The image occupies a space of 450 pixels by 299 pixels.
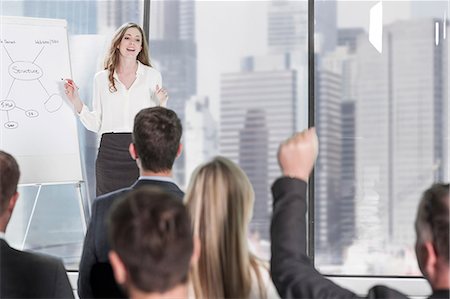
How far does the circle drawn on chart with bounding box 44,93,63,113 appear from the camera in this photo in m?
4.84

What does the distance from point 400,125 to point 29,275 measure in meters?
3.58

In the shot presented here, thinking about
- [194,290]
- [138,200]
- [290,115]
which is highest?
[290,115]

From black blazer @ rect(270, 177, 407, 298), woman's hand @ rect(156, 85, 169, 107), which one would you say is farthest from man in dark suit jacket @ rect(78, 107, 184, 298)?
woman's hand @ rect(156, 85, 169, 107)

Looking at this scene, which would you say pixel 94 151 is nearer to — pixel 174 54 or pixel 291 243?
pixel 174 54

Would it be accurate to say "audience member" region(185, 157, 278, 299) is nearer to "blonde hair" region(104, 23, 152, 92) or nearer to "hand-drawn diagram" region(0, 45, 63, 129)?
"blonde hair" region(104, 23, 152, 92)

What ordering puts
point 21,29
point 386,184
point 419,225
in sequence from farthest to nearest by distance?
point 386,184 → point 21,29 → point 419,225

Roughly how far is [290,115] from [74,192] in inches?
66.2

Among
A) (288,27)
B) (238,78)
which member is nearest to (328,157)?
(238,78)

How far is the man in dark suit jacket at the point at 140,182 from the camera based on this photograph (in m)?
2.38

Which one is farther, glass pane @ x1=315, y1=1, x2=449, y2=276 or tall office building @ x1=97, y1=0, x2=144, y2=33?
tall office building @ x1=97, y1=0, x2=144, y2=33

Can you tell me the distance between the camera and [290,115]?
535cm

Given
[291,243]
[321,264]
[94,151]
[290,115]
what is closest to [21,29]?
[94,151]

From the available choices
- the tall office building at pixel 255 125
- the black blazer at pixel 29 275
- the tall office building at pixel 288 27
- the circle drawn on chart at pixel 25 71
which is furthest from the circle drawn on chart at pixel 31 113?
the black blazer at pixel 29 275

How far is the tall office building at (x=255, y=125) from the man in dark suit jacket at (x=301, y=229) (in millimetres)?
3691
